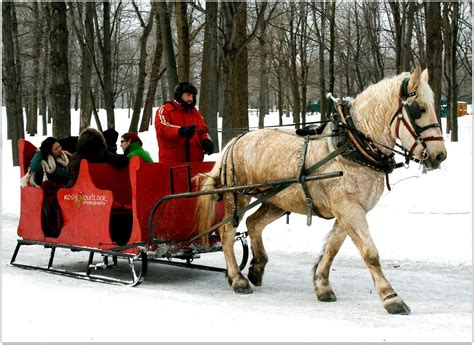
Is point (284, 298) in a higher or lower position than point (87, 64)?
lower

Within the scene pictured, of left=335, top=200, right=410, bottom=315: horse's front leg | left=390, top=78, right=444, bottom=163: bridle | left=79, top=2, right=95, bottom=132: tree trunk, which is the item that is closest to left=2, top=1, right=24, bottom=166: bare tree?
left=79, top=2, right=95, bottom=132: tree trunk

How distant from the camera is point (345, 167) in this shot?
21.5ft

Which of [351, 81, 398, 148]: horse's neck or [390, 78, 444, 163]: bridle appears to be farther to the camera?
[351, 81, 398, 148]: horse's neck

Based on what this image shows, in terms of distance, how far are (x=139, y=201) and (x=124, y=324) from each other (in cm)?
221

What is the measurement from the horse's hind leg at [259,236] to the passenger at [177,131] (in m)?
0.86

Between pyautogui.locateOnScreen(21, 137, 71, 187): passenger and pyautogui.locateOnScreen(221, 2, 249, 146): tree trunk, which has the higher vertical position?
pyautogui.locateOnScreen(221, 2, 249, 146): tree trunk

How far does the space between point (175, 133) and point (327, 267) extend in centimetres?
222

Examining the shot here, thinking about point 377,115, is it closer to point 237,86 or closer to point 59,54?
point 59,54

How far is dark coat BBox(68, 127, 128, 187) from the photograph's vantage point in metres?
8.46

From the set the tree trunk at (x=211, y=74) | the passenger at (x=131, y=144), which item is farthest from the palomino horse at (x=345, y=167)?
the tree trunk at (x=211, y=74)

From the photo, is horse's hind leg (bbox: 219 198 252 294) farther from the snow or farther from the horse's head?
the horse's head

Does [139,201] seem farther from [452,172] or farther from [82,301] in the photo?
[452,172]

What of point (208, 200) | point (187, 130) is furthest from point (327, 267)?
point (187, 130)

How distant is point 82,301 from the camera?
6.46m
